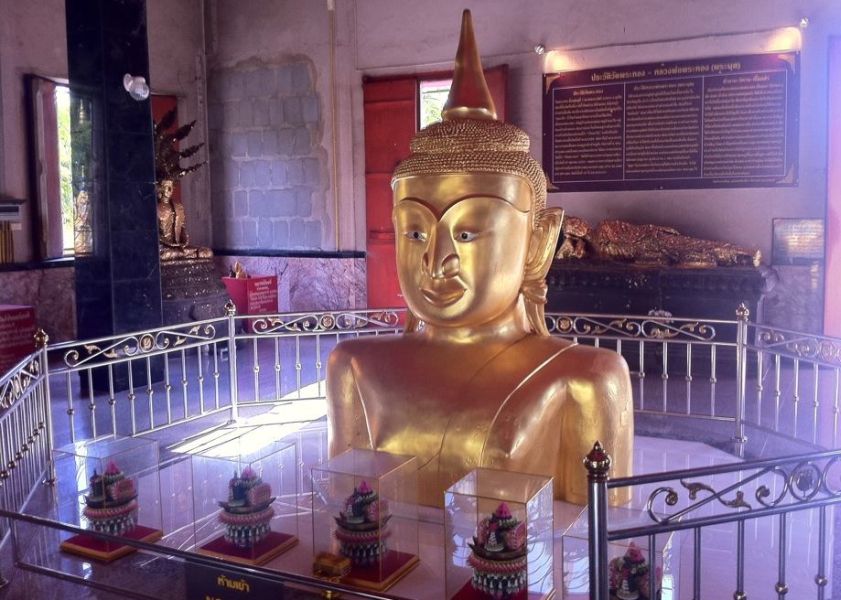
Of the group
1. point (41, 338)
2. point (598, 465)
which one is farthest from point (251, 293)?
point (598, 465)

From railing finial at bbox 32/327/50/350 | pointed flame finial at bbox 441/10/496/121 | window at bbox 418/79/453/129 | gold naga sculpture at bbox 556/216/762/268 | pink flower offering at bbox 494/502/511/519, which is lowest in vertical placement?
pink flower offering at bbox 494/502/511/519

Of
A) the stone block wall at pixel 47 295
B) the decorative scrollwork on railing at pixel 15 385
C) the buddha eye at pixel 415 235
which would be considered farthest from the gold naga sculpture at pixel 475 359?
the stone block wall at pixel 47 295

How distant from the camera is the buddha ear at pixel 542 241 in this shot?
354 centimetres

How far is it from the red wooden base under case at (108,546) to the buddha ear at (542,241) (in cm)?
181

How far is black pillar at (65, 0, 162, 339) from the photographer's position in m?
6.46

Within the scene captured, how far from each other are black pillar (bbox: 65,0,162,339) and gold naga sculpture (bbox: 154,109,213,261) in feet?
5.31

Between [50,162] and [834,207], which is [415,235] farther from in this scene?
[50,162]

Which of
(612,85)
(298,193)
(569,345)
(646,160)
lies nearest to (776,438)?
(569,345)

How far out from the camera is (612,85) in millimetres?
8008

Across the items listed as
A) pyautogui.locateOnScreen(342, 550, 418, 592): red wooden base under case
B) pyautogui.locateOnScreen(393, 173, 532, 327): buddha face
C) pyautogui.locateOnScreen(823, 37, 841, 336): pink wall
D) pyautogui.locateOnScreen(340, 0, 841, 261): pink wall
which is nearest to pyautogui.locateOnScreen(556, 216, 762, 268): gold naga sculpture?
pyautogui.locateOnScreen(340, 0, 841, 261): pink wall

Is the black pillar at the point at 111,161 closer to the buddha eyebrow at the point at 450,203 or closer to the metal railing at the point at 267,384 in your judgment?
the metal railing at the point at 267,384

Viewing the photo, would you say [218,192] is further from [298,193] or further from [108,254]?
[108,254]

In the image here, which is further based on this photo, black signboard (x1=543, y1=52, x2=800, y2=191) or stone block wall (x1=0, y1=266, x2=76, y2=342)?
stone block wall (x1=0, y1=266, x2=76, y2=342)

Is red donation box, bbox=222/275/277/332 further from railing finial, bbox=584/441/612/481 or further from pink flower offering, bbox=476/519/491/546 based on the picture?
railing finial, bbox=584/441/612/481
